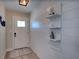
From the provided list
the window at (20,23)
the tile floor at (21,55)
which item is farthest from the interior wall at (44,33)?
the window at (20,23)

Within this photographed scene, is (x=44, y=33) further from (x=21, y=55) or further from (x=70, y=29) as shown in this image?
(x=21, y=55)

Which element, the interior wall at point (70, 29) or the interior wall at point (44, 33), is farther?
the interior wall at point (44, 33)

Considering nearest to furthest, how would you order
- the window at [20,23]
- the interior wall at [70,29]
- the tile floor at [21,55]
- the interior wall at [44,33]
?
the interior wall at [70,29] < the interior wall at [44,33] < the tile floor at [21,55] < the window at [20,23]

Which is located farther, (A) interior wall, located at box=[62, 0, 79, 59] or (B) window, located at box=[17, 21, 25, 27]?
(B) window, located at box=[17, 21, 25, 27]

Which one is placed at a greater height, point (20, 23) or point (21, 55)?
point (20, 23)

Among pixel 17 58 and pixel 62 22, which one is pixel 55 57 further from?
pixel 17 58

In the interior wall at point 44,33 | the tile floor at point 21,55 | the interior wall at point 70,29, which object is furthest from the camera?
the tile floor at point 21,55

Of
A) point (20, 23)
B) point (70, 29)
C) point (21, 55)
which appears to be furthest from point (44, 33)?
point (20, 23)

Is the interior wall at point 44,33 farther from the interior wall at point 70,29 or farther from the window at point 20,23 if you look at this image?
the window at point 20,23

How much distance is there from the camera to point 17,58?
156 inches

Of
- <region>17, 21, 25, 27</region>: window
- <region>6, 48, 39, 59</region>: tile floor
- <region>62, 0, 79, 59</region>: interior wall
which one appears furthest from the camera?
<region>17, 21, 25, 27</region>: window

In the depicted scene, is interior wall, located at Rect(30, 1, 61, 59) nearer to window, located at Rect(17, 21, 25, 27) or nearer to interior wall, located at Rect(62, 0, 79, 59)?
interior wall, located at Rect(62, 0, 79, 59)

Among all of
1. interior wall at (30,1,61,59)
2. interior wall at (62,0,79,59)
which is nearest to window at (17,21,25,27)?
interior wall at (30,1,61,59)

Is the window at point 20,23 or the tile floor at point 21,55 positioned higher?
the window at point 20,23
